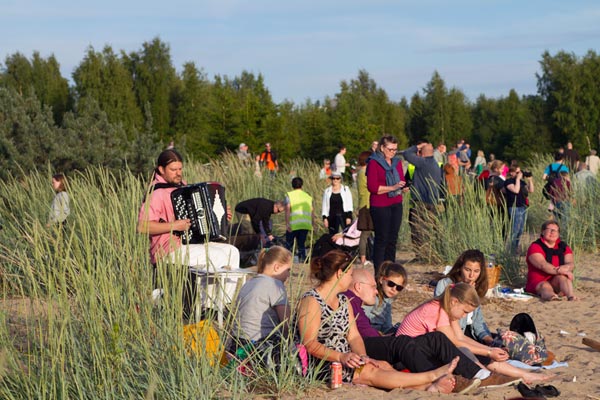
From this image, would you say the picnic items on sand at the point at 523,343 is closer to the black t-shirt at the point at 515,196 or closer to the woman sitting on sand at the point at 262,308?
the woman sitting on sand at the point at 262,308

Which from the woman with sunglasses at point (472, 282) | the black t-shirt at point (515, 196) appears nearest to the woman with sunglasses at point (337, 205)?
the black t-shirt at point (515, 196)

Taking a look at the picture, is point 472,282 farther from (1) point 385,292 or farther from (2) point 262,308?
(2) point 262,308

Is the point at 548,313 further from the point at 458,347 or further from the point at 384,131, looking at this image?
the point at 384,131

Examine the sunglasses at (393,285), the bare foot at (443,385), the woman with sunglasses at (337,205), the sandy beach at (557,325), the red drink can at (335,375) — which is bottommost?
the sandy beach at (557,325)

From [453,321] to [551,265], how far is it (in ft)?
10.1

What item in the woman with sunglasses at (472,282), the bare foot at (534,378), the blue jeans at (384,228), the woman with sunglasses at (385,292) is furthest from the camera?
the blue jeans at (384,228)

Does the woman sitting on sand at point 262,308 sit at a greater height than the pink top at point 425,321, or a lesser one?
greater

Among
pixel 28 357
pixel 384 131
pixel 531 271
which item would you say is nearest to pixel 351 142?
pixel 384 131

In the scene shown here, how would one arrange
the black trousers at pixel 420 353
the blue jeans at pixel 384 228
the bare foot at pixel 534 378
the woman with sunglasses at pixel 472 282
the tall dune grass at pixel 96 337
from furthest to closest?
the blue jeans at pixel 384 228 → the woman with sunglasses at pixel 472 282 → the bare foot at pixel 534 378 → the black trousers at pixel 420 353 → the tall dune grass at pixel 96 337

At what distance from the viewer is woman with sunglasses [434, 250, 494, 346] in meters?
7.02

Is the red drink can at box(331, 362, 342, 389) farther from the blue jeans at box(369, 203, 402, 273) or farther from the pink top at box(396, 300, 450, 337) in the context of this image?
the blue jeans at box(369, 203, 402, 273)

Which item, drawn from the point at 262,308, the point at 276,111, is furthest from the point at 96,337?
the point at 276,111

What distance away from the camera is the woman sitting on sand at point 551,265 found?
30.0ft

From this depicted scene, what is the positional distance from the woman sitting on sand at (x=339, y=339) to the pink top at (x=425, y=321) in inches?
18.2
